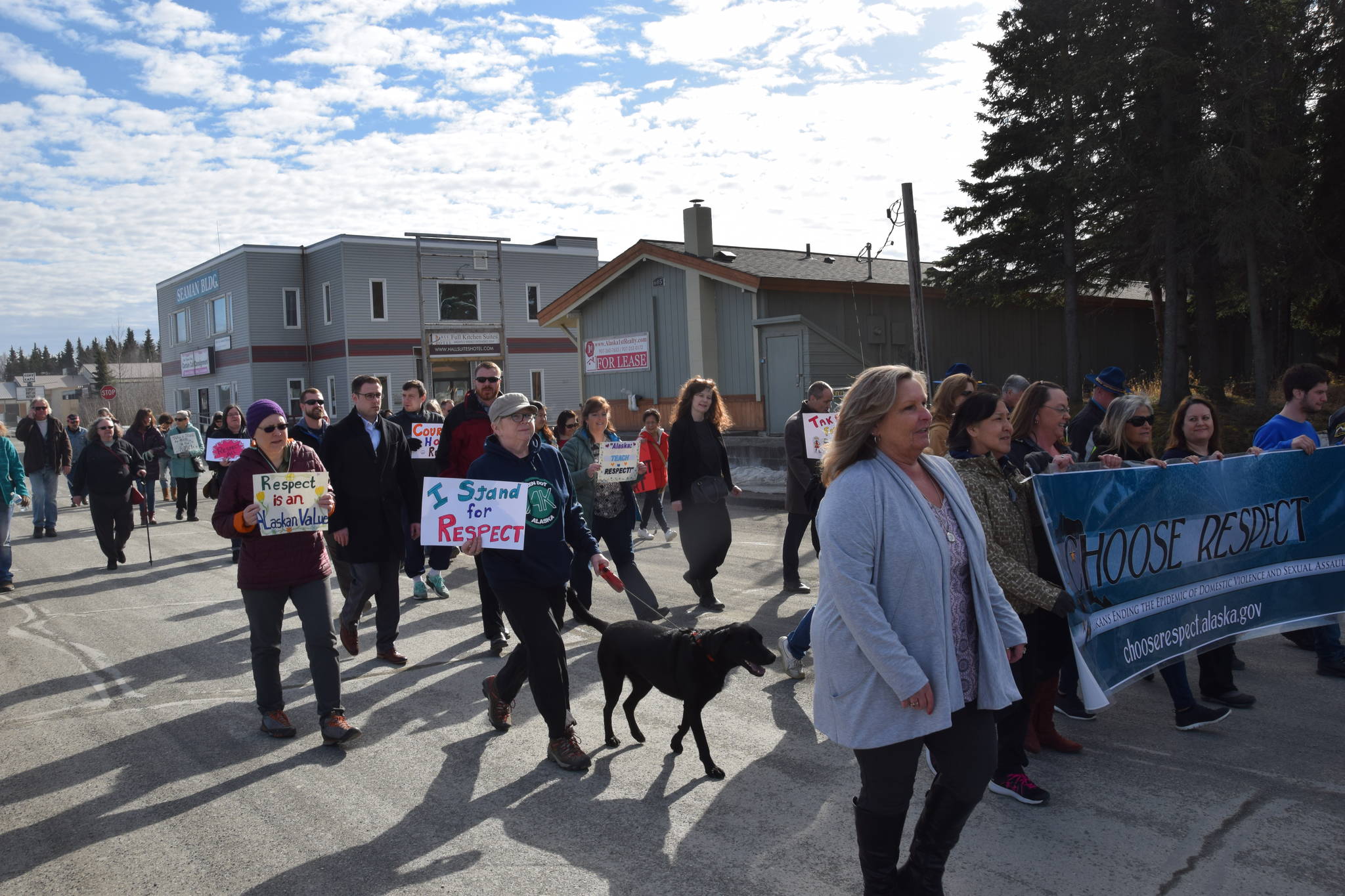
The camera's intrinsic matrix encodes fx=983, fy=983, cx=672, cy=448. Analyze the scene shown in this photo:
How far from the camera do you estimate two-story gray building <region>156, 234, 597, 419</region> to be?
4109 centimetres

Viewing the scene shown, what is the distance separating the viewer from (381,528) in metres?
7.27

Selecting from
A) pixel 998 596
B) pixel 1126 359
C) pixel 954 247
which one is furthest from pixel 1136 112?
pixel 998 596

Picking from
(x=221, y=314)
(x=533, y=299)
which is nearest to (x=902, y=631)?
(x=533, y=299)

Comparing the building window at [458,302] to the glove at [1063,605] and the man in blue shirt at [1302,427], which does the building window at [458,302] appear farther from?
the glove at [1063,605]

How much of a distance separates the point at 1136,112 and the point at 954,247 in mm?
5930

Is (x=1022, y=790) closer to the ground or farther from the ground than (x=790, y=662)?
closer to the ground

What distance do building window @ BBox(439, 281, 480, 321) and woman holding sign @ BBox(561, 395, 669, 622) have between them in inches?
1368

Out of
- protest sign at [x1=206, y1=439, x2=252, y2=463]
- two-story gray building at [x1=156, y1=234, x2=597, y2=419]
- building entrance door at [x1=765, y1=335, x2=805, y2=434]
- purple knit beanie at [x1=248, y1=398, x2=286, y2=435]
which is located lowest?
protest sign at [x1=206, y1=439, x2=252, y2=463]

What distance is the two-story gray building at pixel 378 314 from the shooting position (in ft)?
135

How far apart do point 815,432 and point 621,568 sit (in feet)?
8.05

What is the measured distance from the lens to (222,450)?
535 inches

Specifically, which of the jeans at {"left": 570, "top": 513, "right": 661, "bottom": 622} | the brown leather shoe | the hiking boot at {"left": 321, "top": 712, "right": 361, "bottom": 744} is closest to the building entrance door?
the jeans at {"left": 570, "top": 513, "right": 661, "bottom": 622}

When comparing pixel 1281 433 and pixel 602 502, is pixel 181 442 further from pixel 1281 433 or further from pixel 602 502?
pixel 1281 433

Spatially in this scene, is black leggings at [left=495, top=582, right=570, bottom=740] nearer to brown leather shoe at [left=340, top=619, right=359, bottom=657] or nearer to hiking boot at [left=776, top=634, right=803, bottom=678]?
hiking boot at [left=776, top=634, right=803, bottom=678]
